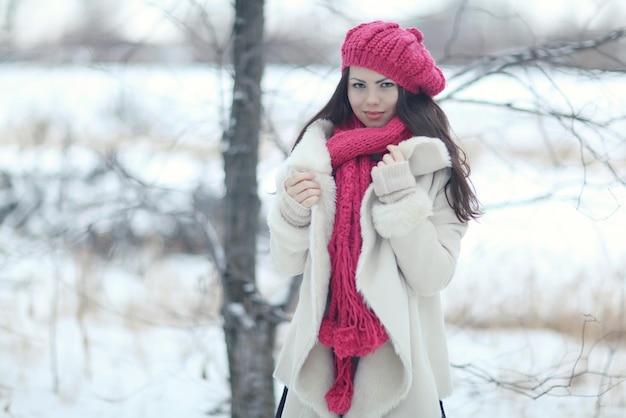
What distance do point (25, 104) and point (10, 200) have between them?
0.43 meters

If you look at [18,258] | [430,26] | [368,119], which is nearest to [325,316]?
[368,119]

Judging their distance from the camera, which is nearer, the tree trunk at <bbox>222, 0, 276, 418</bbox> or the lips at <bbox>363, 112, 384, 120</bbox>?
the lips at <bbox>363, 112, 384, 120</bbox>

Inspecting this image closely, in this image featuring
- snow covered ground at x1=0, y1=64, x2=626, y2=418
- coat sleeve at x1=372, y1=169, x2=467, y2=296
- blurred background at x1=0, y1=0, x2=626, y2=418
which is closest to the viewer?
coat sleeve at x1=372, y1=169, x2=467, y2=296

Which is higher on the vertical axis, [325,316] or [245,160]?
[245,160]

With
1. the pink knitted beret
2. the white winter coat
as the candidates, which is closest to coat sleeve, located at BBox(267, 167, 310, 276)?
the white winter coat

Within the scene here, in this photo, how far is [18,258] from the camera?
273cm

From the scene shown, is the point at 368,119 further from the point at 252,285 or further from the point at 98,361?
the point at 98,361

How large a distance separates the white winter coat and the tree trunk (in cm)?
101

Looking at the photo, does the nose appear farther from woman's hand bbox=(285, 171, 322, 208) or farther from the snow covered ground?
Answer: the snow covered ground

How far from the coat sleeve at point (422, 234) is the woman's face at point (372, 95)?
7.2 inches

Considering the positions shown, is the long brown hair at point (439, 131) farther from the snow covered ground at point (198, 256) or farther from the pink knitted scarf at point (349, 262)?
the snow covered ground at point (198, 256)

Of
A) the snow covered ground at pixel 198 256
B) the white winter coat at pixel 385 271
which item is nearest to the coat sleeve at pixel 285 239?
the white winter coat at pixel 385 271

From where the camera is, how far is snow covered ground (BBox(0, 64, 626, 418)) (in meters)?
2.47

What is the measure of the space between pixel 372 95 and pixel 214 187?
4.29 feet
